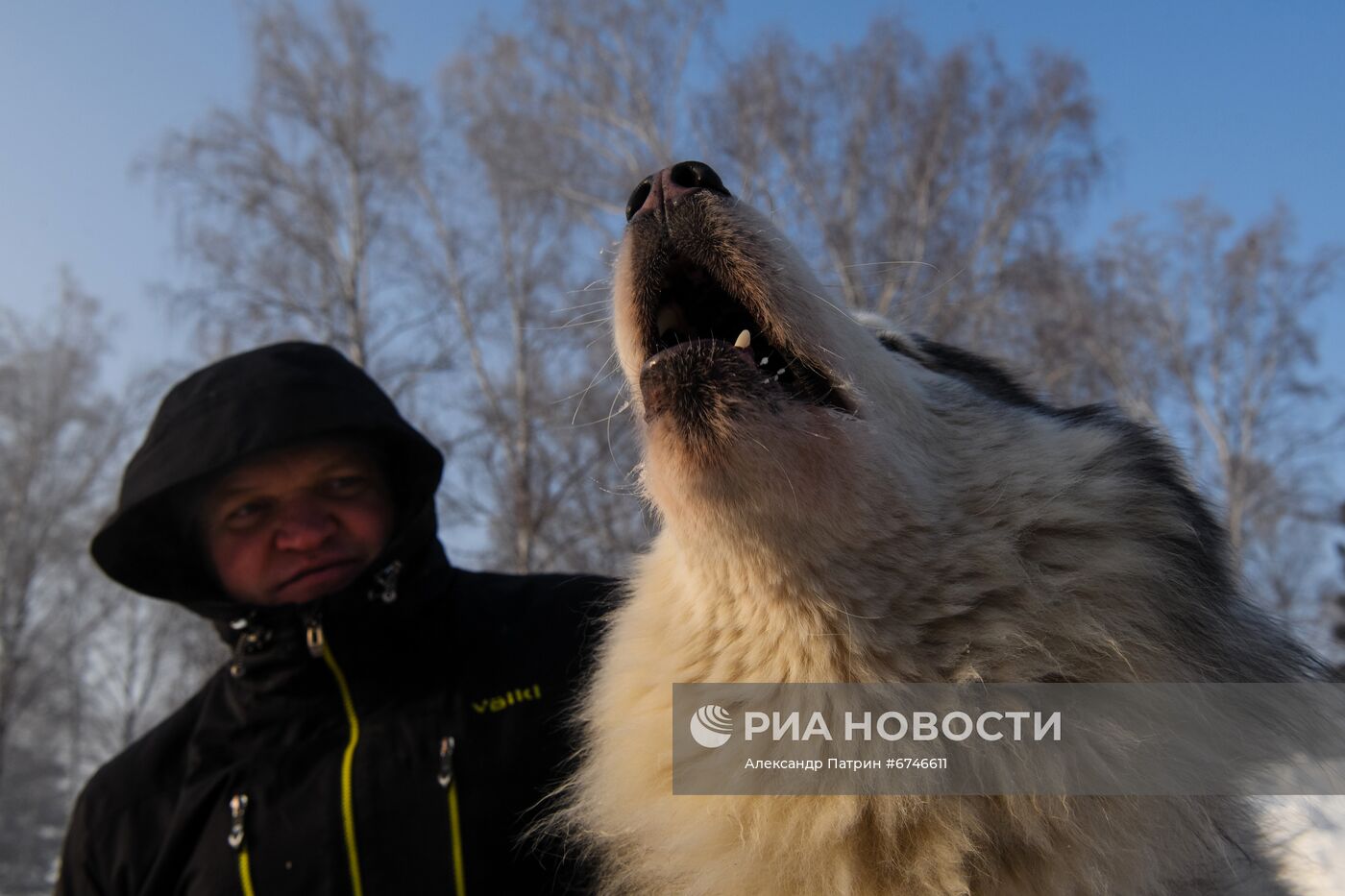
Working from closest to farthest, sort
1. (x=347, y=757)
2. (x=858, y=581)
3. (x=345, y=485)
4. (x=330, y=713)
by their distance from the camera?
(x=858, y=581), (x=347, y=757), (x=330, y=713), (x=345, y=485)

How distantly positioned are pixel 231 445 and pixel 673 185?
1544 mm

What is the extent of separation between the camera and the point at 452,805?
7.13 ft

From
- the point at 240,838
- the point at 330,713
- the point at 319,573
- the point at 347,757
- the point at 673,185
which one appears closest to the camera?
the point at 673,185

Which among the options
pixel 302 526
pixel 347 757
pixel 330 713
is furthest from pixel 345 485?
pixel 347 757

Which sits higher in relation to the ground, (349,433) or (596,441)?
(596,441)

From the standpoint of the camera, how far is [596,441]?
37.2ft

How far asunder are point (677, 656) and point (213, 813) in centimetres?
142

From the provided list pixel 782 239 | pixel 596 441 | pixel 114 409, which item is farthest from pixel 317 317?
pixel 782 239

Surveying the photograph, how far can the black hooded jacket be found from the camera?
215 cm

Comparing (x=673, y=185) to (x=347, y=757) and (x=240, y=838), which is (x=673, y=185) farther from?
(x=240, y=838)

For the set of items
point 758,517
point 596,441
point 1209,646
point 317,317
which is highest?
point 317,317

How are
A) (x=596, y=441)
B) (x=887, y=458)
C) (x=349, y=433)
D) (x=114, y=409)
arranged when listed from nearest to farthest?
1. (x=887, y=458)
2. (x=349, y=433)
3. (x=596, y=441)
4. (x=114, y=409)

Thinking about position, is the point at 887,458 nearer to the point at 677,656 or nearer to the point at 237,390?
the point at 677,656

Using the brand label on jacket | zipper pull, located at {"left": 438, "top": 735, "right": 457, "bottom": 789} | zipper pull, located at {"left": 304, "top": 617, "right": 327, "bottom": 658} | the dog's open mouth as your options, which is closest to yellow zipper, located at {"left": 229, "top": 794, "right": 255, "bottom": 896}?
zipper pull, located at {"left": 304, "top": 617, "right": 327, "bottom": 658}
